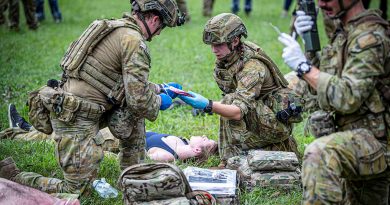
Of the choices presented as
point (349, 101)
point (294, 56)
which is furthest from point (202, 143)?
point (349, 101)

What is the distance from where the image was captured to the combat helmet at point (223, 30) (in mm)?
5676

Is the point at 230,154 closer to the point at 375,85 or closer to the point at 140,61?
the point at 140,61

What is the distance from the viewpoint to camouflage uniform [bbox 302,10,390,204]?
147 inches

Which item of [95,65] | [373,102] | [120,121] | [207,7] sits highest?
[207,7]

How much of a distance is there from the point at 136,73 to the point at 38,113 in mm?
1048

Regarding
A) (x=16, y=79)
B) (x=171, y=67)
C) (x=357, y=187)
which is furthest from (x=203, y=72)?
(x=357, y=187)

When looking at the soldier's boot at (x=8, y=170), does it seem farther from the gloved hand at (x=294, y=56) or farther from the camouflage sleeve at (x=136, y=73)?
the gloved hand at (x=294, y=56)

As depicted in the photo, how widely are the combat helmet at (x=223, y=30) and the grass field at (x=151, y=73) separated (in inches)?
54.9

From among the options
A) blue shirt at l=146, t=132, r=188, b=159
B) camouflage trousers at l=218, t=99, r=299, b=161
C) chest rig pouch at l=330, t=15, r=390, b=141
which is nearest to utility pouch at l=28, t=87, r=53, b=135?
blue shirt at l=146, t=132, r=188, b=159

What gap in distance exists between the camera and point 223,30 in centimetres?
567

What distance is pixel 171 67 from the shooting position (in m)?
10.8

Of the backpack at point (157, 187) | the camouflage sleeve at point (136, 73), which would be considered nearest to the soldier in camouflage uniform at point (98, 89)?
the camouflage sleeve at point (136, 73)

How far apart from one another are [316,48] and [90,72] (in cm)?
197

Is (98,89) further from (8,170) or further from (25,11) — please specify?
(25,11)
